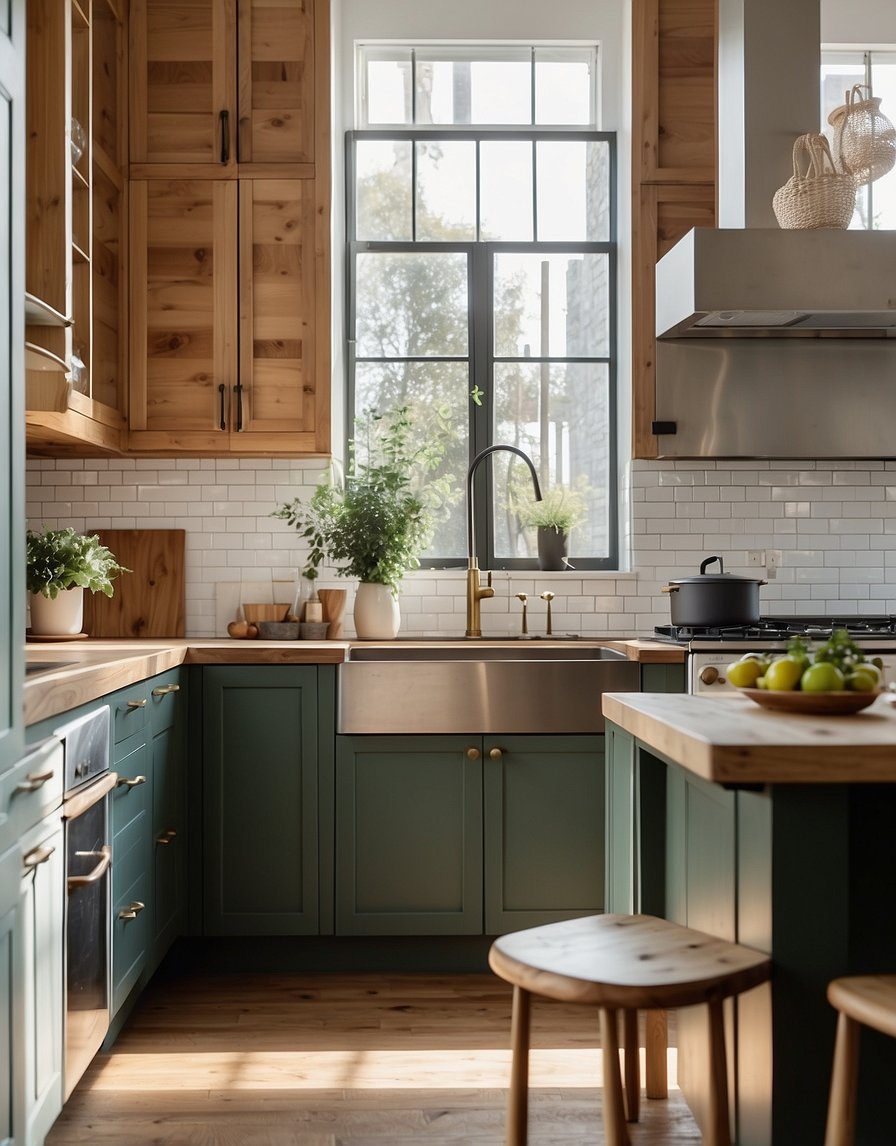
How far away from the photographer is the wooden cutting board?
3879 millimetres

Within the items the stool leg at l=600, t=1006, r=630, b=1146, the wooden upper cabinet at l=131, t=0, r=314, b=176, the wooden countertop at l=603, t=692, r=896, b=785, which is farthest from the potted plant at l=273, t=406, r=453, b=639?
the stool leg at l=600, t=1006, r=630, b=1146

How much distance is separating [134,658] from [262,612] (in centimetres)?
111

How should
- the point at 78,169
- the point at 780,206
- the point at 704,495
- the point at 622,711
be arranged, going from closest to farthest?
the point at 622,711, the point at 78,169, the point at 780,206, the point at 704,495

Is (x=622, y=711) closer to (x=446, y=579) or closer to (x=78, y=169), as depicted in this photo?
(x=446, y=579)

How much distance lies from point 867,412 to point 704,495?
64cm

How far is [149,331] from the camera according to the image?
375 centimetres

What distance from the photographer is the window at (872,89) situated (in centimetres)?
427

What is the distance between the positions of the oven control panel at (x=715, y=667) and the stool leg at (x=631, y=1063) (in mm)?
1184

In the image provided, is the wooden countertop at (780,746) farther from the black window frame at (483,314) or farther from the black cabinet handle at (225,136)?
the black cabinet handle at (225,136)

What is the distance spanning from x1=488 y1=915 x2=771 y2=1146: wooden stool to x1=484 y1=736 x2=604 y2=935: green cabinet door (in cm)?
148

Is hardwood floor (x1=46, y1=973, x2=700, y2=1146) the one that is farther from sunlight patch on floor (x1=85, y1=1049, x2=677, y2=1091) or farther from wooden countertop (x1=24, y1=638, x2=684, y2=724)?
wooden countertop (x1=24, y1=638, x2=684, y2=724)

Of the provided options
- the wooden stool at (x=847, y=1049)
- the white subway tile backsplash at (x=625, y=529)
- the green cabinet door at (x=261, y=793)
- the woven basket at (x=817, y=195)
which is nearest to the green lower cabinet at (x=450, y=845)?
the green cabinet door at (x=261, y=793)

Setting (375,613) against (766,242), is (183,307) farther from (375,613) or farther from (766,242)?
(766,242)

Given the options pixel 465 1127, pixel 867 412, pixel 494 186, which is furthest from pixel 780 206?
pixel 465 1127
